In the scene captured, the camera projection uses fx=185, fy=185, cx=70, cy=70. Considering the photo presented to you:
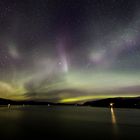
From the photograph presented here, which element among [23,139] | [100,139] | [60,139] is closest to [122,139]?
[100,139]

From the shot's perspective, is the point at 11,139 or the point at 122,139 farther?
the point at 122,139

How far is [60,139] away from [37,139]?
364 centimetres

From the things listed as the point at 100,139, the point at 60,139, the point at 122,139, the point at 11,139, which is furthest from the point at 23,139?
the point at 122,139

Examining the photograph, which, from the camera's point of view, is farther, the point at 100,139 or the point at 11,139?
the point at 100,139

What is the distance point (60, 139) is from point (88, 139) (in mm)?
4419

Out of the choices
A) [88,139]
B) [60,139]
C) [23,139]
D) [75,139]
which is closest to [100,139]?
[88,139]

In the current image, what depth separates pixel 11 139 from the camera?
2770 centimetres

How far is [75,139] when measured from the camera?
29.1 m

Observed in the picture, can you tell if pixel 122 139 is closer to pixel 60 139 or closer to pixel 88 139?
Result: pixel 88 139

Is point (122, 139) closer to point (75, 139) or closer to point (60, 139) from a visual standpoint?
point (75, 139)

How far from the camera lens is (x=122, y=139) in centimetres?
3139

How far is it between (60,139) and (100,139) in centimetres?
650

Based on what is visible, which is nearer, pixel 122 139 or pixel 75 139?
pixel 75 139

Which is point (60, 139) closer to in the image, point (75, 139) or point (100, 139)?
point (75, 139)
